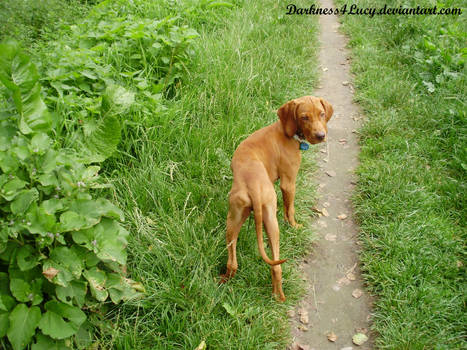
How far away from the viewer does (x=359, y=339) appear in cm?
270

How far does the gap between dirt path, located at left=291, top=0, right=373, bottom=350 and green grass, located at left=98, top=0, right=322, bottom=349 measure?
0.56 ft

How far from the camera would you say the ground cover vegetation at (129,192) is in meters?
2.13

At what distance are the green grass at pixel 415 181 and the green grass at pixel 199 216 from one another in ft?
2.31

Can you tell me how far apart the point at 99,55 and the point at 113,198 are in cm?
198

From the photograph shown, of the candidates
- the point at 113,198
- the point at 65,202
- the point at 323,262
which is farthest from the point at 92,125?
the point at 323,262

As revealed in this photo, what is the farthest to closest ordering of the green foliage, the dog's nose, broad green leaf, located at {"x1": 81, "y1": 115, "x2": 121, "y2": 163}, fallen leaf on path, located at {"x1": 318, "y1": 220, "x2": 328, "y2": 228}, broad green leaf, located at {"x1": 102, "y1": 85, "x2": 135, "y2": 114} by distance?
the green foliage < fallen leaf on path, located at {"x1": 318, "y1": 220, "x2": 328, "y2": 228} < the dog's nose < broad green leaf, located at {"x1": 102, "y1": 85, "x2": 135, "y2": 114} < broad green leaf, located at {"x1": 81, "y1": 115, "x2": 121, "y2": 163}

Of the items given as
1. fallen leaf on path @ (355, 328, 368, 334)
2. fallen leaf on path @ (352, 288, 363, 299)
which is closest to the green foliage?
fallen leaf on path @ (352, 288, 363, 299)

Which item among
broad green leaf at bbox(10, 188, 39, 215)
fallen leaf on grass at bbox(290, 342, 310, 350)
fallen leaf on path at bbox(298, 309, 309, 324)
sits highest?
broad green leaf at bbox(10, 188, 39, 215)

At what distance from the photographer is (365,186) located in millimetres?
3924

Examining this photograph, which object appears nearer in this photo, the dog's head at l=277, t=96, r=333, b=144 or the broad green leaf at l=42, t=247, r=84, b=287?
the broad green leaf at l=42, t=247, r=84, b=287

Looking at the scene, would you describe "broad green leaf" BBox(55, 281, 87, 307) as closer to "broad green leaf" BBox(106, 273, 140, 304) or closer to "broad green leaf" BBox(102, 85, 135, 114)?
"broad green leaf" BBox(106, 273, 140, 304)

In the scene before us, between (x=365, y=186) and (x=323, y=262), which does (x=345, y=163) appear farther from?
(x=323, y=262)

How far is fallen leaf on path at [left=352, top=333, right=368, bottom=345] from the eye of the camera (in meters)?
2.68

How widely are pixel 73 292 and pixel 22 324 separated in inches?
11.6
